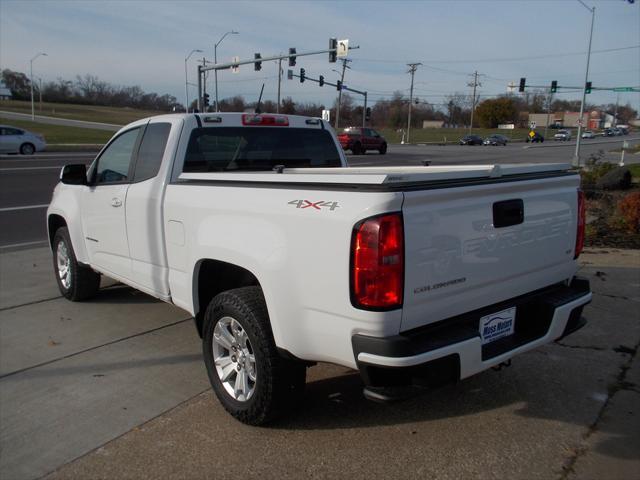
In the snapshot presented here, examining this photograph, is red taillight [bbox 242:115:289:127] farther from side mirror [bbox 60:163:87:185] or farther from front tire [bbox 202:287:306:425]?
front tire [bbox 202:287:306:425]

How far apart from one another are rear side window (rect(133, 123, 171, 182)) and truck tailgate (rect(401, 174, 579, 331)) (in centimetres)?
246

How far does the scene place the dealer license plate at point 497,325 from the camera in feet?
10.2

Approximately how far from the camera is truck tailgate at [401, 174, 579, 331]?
8.96 ft

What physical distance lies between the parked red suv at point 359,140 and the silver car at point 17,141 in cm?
1764

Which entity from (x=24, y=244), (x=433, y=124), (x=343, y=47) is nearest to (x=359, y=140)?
(x=343, y=47)

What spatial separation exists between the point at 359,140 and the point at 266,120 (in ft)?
106

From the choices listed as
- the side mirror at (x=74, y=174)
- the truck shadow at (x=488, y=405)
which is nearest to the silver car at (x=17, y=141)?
the side mirror at (x=74, y=174)

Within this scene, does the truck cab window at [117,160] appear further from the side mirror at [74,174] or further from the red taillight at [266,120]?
the red taillight at [266,120]

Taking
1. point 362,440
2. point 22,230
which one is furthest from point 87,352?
point 22,230

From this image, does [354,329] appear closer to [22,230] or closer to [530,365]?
[530,365]

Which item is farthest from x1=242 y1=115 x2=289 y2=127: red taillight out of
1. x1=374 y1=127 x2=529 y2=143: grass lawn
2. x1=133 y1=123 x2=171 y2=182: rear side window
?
x1=374 y1=127 x2=529 y2=143: grass lawn

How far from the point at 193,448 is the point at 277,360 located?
0.71 metres

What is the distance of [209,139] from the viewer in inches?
179

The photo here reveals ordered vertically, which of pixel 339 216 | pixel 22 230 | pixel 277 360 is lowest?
pixel 22 230
